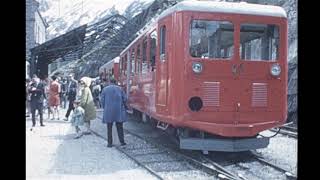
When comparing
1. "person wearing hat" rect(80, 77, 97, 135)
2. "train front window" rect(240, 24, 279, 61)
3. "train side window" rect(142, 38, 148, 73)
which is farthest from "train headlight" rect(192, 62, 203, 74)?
"person wearing hat" rect(80, 77, 97, 135)

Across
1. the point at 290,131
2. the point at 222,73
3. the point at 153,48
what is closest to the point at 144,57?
the point at 153,48

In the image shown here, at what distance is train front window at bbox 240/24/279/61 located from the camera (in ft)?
27.2

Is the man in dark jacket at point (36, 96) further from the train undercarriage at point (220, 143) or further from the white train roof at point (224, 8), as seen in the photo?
the train undercarriage at point (220, 143)

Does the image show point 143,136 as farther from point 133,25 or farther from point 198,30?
point 133,25

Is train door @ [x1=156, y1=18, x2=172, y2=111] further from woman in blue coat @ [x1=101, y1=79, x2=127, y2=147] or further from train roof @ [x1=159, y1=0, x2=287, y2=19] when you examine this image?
woman in blue coat @ [x1=101, y1=79, x2=127, y2=147]

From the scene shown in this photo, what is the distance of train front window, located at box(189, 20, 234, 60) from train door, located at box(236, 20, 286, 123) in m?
0.22

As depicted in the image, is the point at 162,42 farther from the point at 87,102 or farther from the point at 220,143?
the point at 87,102

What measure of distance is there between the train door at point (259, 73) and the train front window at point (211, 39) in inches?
8.7

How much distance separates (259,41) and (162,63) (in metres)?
1.77

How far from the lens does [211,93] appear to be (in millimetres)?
7945

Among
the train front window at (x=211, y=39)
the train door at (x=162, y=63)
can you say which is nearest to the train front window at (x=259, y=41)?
the train front window at (x=211, y=39)

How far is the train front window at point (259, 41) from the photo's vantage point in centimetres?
830
